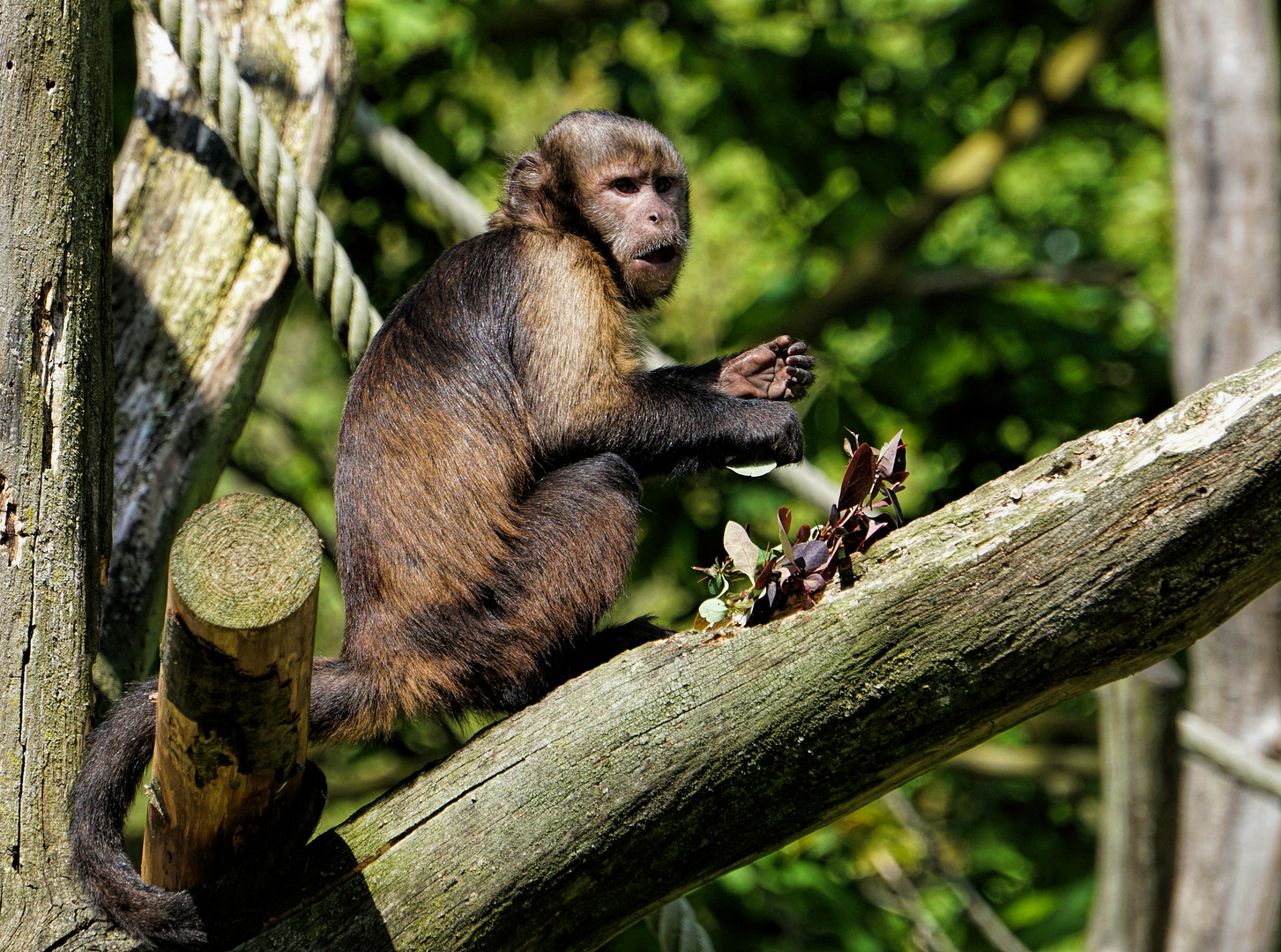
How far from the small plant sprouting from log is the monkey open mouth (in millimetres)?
1776

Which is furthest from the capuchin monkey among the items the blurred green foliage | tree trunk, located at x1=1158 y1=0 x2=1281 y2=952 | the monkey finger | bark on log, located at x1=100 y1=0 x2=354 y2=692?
tree trunk, located at x1=1158 y1=0 x2=1281 y2=952

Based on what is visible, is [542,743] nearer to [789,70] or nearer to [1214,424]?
[1214,424]

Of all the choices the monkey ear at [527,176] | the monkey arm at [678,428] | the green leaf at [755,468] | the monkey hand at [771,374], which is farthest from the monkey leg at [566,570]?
the monkey ear at [527,176]

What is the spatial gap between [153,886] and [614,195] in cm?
271

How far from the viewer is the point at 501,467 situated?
3531mm

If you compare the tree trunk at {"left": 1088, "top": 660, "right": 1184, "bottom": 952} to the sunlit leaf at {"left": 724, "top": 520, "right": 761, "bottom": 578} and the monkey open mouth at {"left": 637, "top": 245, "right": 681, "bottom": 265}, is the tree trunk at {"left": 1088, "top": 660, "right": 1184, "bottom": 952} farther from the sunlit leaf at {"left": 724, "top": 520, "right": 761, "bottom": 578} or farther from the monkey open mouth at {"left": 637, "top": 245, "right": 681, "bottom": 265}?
the sunlit leaf at {"left": 724, "top": 520, "right": 761, "bottom": 578}

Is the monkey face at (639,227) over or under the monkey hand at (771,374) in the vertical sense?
over

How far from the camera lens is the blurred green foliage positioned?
20.4ft

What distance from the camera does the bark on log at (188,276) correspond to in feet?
12.9

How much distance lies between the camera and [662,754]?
2545 millimetres

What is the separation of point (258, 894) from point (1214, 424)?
2.19 metres

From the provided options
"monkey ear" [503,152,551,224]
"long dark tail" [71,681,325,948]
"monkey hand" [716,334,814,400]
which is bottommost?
"long dark tail" [71,681,325,948]

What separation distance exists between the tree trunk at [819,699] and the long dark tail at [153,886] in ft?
0.22

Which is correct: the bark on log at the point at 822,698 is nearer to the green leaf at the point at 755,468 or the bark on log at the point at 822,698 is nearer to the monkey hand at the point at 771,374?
the green leaf at the point at 755,468
